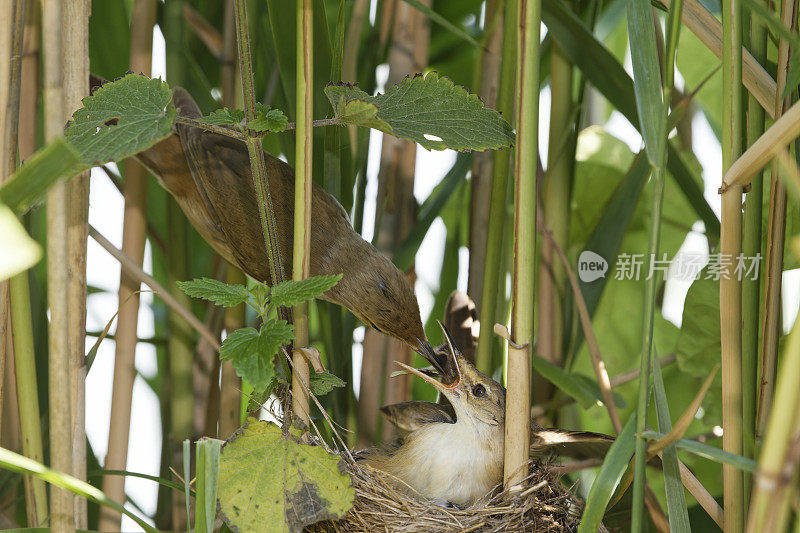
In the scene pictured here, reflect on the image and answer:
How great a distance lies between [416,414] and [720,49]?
62cm

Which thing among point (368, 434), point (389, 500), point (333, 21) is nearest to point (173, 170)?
point (333, 21)

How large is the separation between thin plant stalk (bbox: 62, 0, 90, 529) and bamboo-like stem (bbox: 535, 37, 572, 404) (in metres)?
0.67

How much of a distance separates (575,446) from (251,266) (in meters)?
0.51

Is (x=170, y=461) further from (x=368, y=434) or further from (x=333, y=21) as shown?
(x=333, y=21)

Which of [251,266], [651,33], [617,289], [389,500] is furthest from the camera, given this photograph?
[617,289]

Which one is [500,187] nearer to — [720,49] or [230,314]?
[720,49]

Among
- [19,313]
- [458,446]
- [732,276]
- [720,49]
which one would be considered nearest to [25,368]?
[19,313]

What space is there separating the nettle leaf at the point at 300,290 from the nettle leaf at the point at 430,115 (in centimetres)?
14

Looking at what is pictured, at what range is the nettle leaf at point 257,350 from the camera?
588 millimetres

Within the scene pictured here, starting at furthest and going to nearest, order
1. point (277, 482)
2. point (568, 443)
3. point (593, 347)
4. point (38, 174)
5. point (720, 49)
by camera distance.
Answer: point (593, 347), point (568, 443), point (720, 49), point (277, 482), point (38, 174)

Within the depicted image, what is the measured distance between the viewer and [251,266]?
3.51 ft

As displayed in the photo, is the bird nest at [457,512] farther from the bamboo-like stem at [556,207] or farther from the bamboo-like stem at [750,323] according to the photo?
the bamboo-like stem at [556,207]

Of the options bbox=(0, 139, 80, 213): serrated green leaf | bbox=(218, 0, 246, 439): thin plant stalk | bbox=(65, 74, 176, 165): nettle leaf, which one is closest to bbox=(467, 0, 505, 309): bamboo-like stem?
bbox=(218, 0, 246, 439): thin plant stalk

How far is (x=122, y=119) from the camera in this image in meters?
0.61
